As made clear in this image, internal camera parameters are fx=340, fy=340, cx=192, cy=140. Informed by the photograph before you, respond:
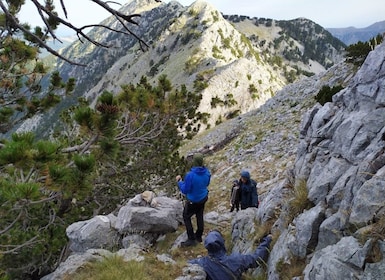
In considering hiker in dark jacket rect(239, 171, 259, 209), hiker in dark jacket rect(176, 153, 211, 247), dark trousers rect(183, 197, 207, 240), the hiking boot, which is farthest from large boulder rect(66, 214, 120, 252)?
hiker in dark jacket rect(239, 171, 259, 209)

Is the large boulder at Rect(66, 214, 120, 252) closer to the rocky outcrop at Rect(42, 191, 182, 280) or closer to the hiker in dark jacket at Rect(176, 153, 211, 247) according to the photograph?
the rocky outcrop at Rect(42, 191, 182, 280)

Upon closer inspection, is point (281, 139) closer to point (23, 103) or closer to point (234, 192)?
point (234, 192)

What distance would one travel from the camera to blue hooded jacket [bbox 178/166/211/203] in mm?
8289

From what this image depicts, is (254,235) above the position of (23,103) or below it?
below

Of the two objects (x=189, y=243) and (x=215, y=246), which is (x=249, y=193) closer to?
(x=189, y=243)

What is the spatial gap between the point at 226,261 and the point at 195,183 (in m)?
2.48

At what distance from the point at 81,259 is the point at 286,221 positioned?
4.20 m

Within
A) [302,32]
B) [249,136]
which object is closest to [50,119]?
[302,32]

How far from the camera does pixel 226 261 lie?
620 cm

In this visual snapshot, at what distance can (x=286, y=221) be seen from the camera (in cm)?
632

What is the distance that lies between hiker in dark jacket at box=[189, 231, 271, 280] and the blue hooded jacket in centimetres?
197

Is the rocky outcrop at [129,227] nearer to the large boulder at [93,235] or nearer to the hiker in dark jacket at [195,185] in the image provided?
the large boulder at [93,235]

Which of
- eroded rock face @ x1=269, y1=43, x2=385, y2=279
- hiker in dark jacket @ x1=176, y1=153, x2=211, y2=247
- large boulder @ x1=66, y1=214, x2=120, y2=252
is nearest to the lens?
eroded rock face @ x1=269, y1=43, x2=385, y2=279

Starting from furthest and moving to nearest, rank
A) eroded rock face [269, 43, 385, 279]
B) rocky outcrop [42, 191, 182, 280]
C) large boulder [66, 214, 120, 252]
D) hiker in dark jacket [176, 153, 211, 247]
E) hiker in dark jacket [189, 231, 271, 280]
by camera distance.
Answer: rocky outcrop [42, 191, 182, 280], large boulder [66, 214, 120, 252], hiker in dark jacket [176, 153, 211, 247], hiker in dark jacket [189, 231, 271, 280], eroded rock face [269, 43, 385, 279]
